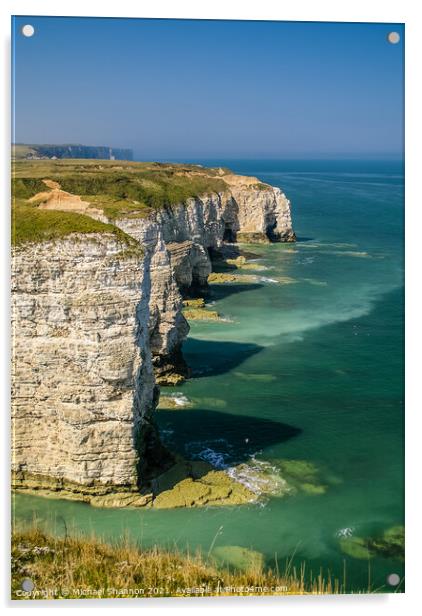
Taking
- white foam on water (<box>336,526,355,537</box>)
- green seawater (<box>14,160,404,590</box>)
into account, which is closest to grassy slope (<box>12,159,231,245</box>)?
green seawater (<box>14,160,404,590</box>)

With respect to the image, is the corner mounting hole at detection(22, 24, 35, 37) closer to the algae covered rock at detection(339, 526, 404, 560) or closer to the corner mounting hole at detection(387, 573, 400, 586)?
the algae covered rock at detection(339, 526, 404, 560)

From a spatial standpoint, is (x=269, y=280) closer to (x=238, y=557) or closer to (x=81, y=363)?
(x=81, y=363)

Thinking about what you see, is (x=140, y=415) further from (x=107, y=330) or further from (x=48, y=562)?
(x=48, y=562)

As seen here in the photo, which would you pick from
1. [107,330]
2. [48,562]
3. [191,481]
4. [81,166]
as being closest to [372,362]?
[191,481]

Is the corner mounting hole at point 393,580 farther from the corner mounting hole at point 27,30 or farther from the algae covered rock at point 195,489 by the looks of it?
the corner mounting hole at point 27,30

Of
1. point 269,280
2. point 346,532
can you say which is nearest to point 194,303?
point 269,280

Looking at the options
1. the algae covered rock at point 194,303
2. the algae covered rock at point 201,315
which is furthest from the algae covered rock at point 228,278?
the algae covered rock at point 201,315
